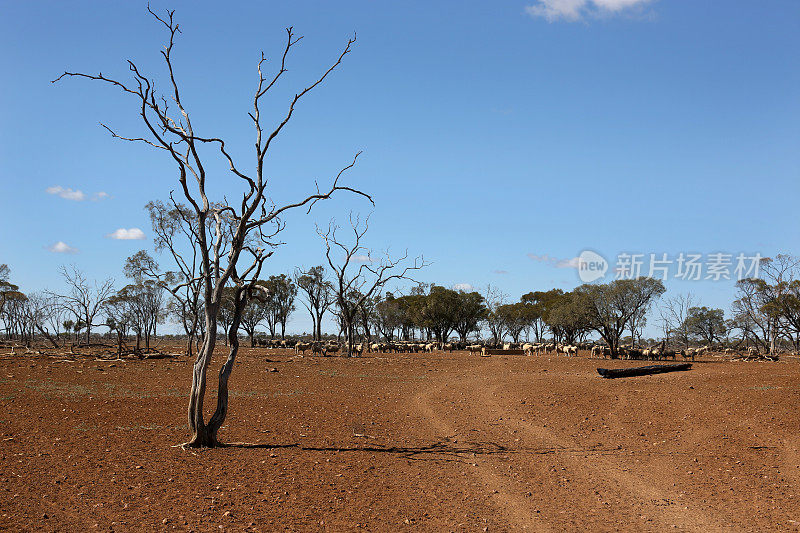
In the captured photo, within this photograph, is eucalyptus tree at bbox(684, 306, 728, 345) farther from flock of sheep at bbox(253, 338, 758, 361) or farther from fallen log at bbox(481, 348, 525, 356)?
fallen log at bbox(481, 348, 525, 356)

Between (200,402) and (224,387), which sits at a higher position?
(224,387)

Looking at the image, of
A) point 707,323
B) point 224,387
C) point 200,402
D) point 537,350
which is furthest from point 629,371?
point 707,323

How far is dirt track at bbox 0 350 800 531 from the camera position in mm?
9266

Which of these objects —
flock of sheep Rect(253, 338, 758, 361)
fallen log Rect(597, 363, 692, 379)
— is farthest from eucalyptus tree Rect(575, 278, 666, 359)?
fallen log Rect(597, 363, 692, 379)

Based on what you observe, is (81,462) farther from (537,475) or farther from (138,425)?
(537,475)

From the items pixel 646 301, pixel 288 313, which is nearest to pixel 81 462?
pixel 646 301

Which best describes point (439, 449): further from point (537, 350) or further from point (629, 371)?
point (537, 350)

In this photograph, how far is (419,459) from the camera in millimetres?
12773

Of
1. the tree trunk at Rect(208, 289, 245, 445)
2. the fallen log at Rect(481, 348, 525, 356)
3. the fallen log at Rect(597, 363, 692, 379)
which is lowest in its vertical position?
the fallen log at Rect(481, 348, 525, 356)

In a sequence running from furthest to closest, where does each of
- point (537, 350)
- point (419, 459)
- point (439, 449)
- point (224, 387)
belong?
point (537, 350), point (439, 449), point (224, 387), point (419, 459)

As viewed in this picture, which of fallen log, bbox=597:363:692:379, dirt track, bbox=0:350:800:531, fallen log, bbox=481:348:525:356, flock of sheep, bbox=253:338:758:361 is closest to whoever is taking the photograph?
dirt track, bbox=0:350:800:531

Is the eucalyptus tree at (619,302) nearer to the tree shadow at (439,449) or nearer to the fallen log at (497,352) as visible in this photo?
the fallen log at (497,352)

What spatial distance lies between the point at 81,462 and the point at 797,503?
1356 cm

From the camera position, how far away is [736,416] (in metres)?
15.8
